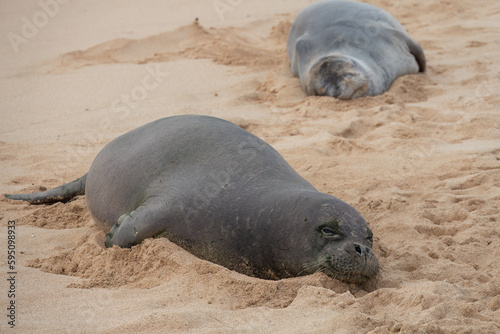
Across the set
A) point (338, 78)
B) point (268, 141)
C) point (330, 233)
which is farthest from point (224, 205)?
point (338, 78)

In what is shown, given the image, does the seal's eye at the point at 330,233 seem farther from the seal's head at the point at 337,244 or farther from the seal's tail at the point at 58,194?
the seal's tail at the point at 58,194

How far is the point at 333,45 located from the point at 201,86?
1.64 metres

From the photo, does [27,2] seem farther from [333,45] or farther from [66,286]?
[66,286]

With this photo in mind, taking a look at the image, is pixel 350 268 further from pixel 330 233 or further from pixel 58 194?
pixel 58 194

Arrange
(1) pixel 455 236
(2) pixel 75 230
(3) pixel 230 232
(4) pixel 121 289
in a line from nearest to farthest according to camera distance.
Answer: (4) pixel 121 289 → (3) pixel 230 232 → (1) pixel 455 236 → (2) pixel 75 230

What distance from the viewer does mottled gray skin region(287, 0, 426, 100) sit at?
21.5 feet

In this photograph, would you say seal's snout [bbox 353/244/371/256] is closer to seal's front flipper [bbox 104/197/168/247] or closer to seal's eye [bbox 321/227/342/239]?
seal's eye [bbox 321/227/342/239]

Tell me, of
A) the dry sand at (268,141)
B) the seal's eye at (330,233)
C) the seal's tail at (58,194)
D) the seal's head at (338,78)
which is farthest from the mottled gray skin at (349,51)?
the seal's eye at (330,233)

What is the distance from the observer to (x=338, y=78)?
257 inches

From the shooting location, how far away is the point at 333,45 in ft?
23.0

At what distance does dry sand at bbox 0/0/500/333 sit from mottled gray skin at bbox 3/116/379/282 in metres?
0.12

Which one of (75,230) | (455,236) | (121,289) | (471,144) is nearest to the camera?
(121,289)

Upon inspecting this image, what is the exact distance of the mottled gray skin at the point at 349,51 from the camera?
21.5 ft

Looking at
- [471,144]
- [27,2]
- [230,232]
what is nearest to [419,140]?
[471,144]
